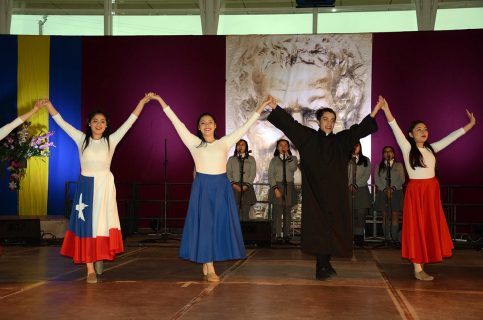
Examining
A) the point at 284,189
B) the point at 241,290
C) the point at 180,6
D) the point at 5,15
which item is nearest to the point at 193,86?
the point at 180,6

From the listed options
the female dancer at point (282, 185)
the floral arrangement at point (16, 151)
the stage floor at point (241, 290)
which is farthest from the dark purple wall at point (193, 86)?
the stage floor at point (241, 290)

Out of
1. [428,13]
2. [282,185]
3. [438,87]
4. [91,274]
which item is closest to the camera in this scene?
[91,274]

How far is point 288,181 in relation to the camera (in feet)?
27.6

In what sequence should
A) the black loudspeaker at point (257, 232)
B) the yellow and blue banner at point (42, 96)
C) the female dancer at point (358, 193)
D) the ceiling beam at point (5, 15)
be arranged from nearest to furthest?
the black loudspeaker at point (257, 232)
the female dancer at point (358, 193)
the yellow and blue banner at point (42, 96)
the ceiling beam at point (5, 15)

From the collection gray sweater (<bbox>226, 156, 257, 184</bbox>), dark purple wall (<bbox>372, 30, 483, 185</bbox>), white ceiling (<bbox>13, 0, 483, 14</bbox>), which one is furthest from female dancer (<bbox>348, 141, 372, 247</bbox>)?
white ceiling (<bbox>13, 0, 483, 14</bbox>)

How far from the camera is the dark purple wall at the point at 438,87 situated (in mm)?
10008

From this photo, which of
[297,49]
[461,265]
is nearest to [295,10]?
[297,49]

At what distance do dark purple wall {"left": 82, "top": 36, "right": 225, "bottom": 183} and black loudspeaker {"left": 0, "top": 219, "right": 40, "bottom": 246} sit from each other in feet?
9.58

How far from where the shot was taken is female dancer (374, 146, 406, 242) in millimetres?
8219

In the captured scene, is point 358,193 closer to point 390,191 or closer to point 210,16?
point 390,191

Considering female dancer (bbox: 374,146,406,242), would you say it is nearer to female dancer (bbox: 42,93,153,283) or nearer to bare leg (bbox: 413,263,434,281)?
bare leg (bbox: 413,263,434,281)

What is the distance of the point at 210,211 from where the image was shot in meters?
4.91

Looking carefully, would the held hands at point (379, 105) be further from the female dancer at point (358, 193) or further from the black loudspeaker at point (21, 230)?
the black loudspeaker at point (21, 230)

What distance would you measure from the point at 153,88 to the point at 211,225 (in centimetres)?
634
